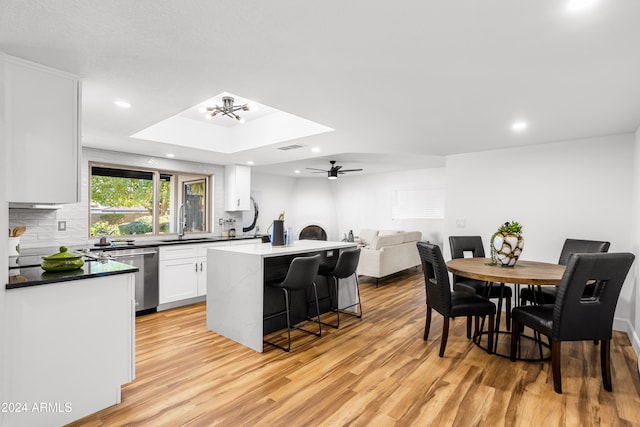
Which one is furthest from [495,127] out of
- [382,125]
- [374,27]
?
[374,27]

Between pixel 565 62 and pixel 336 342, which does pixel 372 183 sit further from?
pixel 565 62

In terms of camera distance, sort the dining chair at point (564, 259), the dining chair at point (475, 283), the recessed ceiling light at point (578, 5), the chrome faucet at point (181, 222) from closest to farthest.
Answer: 1. the recessed ceiling light at point (578, 5)
2. the dining chair at point (564, 259)
3. the dining chair at point (475, 283)
4. the chrome faucet at point (181, 222)

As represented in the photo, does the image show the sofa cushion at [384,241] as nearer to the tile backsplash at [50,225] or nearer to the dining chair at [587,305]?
the dining chair at [587,305]

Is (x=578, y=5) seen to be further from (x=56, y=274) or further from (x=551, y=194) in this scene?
(x=551, y=194)

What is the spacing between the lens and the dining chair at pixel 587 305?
2291mm

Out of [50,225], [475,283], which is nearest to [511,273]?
[475,283]

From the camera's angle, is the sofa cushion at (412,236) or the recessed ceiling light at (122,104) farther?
the sofa cushion at (412,236)

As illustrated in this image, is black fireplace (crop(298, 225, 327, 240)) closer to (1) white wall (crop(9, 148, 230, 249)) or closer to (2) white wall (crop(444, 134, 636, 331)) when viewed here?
(1) white wall (crop(9, 148, 230, 249))

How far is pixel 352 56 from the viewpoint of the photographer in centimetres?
185

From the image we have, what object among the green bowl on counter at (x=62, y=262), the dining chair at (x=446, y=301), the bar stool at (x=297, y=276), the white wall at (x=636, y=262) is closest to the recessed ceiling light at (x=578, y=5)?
the dining chair at (x=446, y=301)

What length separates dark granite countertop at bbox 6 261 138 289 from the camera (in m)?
1.81

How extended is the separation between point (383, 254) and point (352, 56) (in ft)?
14.0

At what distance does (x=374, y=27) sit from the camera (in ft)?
5.11

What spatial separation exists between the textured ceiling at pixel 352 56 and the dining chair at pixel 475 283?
158cm
